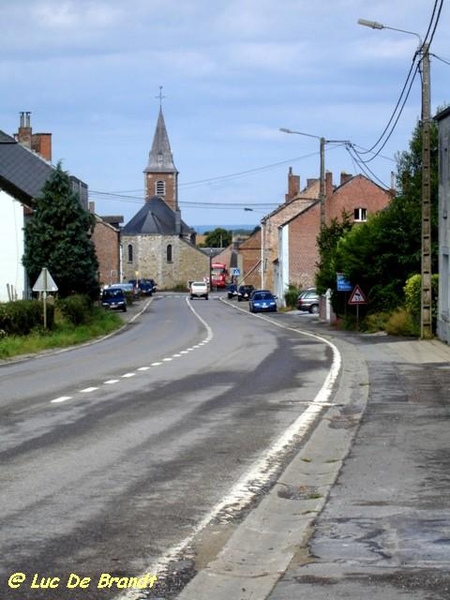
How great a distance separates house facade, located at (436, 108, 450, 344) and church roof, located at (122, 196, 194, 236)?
415 feet

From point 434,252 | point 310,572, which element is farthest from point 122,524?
point 434,252

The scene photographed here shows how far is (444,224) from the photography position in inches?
1378

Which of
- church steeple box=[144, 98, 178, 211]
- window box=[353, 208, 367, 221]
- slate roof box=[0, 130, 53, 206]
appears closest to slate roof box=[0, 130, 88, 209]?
slate roof box=[0, 130, 53, 206]

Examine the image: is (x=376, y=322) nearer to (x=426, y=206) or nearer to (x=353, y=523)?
(x=426, y=206)

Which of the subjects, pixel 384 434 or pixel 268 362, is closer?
pixel 384 434

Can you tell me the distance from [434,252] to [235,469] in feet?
105

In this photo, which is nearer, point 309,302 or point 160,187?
point 309,302

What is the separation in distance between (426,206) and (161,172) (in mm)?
152426

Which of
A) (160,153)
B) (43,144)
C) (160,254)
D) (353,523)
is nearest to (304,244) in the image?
(43,144)

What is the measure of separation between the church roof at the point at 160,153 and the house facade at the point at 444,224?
5890 inches

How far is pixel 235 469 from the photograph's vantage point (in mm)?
10391

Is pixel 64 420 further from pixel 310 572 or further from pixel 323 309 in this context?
pixel 323 309

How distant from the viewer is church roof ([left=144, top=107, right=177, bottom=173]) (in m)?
183

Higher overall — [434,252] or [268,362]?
[434,252]
